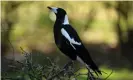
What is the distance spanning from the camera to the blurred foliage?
934cm

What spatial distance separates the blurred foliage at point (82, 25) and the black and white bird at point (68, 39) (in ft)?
15.7

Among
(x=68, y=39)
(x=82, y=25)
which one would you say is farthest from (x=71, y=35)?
(x=82, y=25)

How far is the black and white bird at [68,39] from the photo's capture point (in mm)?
4203

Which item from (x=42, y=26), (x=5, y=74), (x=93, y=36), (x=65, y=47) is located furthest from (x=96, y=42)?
(x=5, y=74)

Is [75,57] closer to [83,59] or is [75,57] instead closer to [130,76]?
[83,59]

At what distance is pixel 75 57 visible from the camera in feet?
14.2

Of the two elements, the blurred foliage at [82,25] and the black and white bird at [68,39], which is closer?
the black and white bird at [68,39]

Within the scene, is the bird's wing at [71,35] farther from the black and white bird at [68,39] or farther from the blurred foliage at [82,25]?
the blurred foliage at [82,25]

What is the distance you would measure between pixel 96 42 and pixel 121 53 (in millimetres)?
864

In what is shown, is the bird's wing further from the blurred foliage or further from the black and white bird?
the blurred foliage

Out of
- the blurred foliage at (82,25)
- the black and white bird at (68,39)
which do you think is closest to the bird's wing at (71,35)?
the black and white bird at (68,39)

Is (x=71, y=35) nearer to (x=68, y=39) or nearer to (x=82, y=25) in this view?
(x=68, y=39)

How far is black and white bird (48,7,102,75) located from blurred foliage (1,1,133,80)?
477 cm

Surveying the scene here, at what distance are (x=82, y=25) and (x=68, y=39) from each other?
5935 mm
